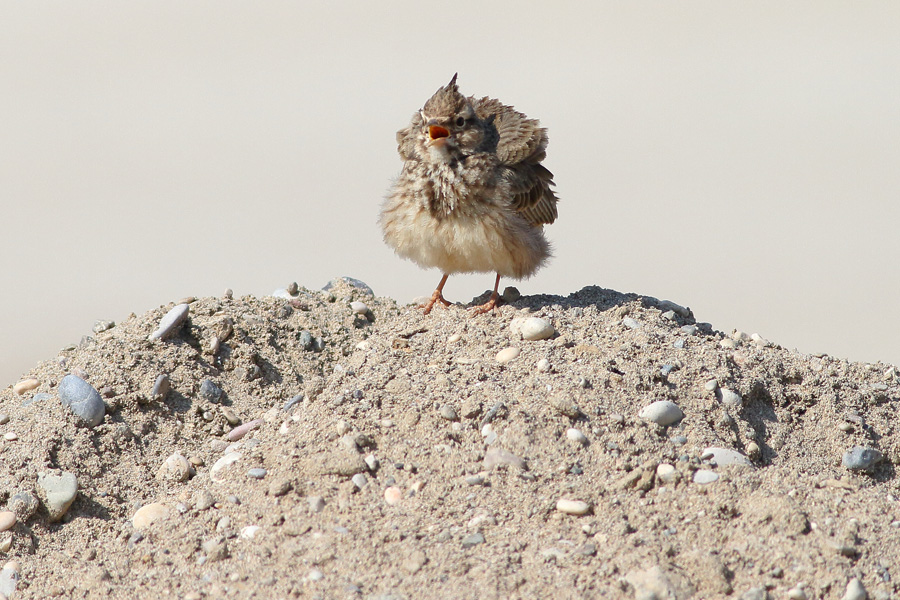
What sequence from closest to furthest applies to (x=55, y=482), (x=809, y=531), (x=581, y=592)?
(x=581, y=592)
(x=809, y=531)
(x=55, y=482)

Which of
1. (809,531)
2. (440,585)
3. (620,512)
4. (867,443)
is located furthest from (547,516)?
(867,443)

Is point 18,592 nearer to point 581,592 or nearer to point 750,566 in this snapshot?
point 581,592

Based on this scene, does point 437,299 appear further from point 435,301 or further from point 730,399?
point 730,399

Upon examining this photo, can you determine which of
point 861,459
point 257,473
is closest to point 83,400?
point 257,473

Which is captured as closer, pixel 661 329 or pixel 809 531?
pixel 809 531

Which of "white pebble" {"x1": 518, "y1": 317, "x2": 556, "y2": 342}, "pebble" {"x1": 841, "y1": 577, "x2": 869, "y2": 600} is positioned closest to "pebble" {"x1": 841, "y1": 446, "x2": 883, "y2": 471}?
"pebble" {"x1": 841, "y1": 577, "x2": 869, "y2": 600}

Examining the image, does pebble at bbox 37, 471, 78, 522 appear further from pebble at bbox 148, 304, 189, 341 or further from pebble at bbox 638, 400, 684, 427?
pebble at bbox 638, 400, 684, 427
